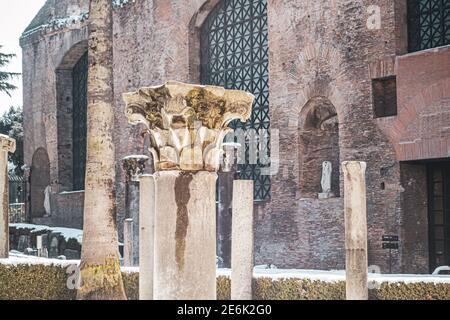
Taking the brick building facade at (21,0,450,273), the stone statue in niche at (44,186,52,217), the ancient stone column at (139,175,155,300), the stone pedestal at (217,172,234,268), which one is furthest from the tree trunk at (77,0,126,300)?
the stone statue in niche at (44,186,52,217)

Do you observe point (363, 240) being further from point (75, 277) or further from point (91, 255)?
point (75, 277)

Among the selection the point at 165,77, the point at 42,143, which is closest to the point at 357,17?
the point at 165,77

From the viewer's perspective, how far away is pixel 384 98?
14711 millimetres

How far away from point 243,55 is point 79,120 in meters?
7.16

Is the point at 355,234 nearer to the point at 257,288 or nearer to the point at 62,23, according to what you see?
the point at 257,288

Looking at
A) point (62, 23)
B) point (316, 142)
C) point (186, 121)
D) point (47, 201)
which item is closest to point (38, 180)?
point (47, 201)

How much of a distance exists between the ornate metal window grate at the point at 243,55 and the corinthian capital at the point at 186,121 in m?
11.4

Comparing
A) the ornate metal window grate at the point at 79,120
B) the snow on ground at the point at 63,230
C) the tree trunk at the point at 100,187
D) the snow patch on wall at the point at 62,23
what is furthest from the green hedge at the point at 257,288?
the snow patch on wall at the point at 62,23

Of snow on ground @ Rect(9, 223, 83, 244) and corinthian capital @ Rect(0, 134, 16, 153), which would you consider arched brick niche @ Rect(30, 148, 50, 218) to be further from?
corinthian capital @ Rect(0, 134, 16, 153)

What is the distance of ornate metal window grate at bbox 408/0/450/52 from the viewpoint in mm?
13930

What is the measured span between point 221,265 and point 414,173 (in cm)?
423

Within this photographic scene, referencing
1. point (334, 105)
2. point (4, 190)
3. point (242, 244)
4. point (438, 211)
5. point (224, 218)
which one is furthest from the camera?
point (224, 218)

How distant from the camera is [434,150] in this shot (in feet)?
44.1

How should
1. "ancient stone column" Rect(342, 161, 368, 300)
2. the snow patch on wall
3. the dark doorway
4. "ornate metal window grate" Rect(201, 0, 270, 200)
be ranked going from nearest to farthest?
"ancient stone column" Rect(342, 161, 368, 300) → the dark doorway → "ornate metal window grate" Rect(201, 0, 270, 200) → the snow patch on wall
